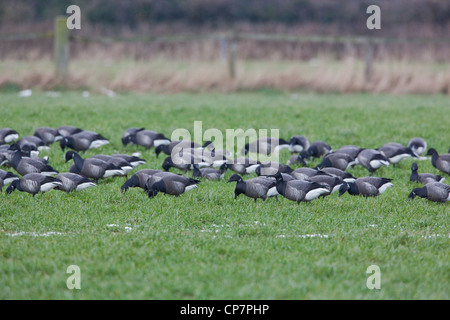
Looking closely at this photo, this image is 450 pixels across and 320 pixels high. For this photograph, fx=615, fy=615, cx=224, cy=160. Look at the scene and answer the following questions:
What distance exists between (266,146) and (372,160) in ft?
6.68

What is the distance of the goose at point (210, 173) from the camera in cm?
945

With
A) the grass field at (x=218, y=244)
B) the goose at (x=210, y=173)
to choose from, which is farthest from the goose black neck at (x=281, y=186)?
the goose at (x=210, y=173)

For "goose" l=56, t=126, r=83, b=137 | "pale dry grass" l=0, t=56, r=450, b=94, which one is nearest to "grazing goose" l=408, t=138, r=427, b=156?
"goose" l=56, t=126, r=83, b=137

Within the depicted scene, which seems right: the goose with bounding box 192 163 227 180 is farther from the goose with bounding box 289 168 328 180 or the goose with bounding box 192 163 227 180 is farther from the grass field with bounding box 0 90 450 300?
the goose with bounding box 289 168 328 180

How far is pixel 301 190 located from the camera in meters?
7.82

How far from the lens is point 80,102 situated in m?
15.4

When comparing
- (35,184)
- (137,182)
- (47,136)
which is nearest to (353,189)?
(137,182)

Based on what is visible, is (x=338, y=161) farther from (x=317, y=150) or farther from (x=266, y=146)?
(x=266, y=146)

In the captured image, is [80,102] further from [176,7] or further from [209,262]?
[176,7]

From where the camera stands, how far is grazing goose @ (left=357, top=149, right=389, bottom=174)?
984cm

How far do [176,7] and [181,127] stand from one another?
2528 centimetres

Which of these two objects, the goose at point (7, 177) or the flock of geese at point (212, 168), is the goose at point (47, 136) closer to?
the flock of geese at point (212, 168)

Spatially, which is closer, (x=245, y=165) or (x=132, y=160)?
(x=245, y=165)

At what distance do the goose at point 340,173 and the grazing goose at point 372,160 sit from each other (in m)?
1.03
